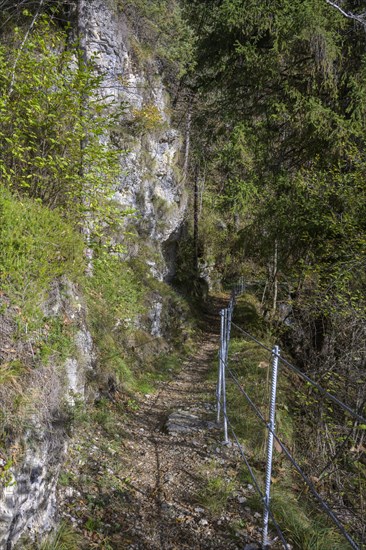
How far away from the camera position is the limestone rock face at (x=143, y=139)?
35.9 ft

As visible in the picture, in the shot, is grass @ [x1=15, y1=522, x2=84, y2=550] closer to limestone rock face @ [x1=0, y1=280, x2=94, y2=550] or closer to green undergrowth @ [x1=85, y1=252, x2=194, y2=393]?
limestone rock face @ [x1=0, y1=280, x2=94, y2=550]

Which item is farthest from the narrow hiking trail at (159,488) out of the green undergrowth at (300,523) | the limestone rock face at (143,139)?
the limestone rock face at (143,139)

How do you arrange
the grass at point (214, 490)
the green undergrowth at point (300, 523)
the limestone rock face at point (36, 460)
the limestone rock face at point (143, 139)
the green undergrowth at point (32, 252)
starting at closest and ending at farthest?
the limestone rock face at point (36, 460), the green undergrowth at point (300, 523), the green undergrowth at point (32, 252), the grass at point (214, 490), the limestone rock face at point (143, 139)

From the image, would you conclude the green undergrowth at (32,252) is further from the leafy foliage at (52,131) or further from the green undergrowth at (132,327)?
the green undergrowth at (132,327)

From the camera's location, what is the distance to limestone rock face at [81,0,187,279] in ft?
35.9

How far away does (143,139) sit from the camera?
40.1 feet

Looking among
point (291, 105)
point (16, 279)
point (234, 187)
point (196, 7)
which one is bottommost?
point (16, 279)

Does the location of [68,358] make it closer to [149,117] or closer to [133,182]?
[133,182]

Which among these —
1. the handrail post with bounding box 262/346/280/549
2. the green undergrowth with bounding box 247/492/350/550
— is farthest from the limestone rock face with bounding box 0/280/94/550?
the green undergrowth with bounding box 247/492/350/550

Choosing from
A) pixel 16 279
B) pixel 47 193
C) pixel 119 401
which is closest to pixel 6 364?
pixel 16 279

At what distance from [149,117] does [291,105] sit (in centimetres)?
493

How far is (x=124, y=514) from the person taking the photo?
391 cm

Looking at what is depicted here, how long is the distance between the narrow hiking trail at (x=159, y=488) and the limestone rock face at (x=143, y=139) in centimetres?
683

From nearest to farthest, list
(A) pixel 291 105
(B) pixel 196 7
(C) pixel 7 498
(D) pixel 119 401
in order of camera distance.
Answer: (C) pixel 7 498
(D) pixel 119 401
(A) pixel 291 105
(B) pixel 196 7
